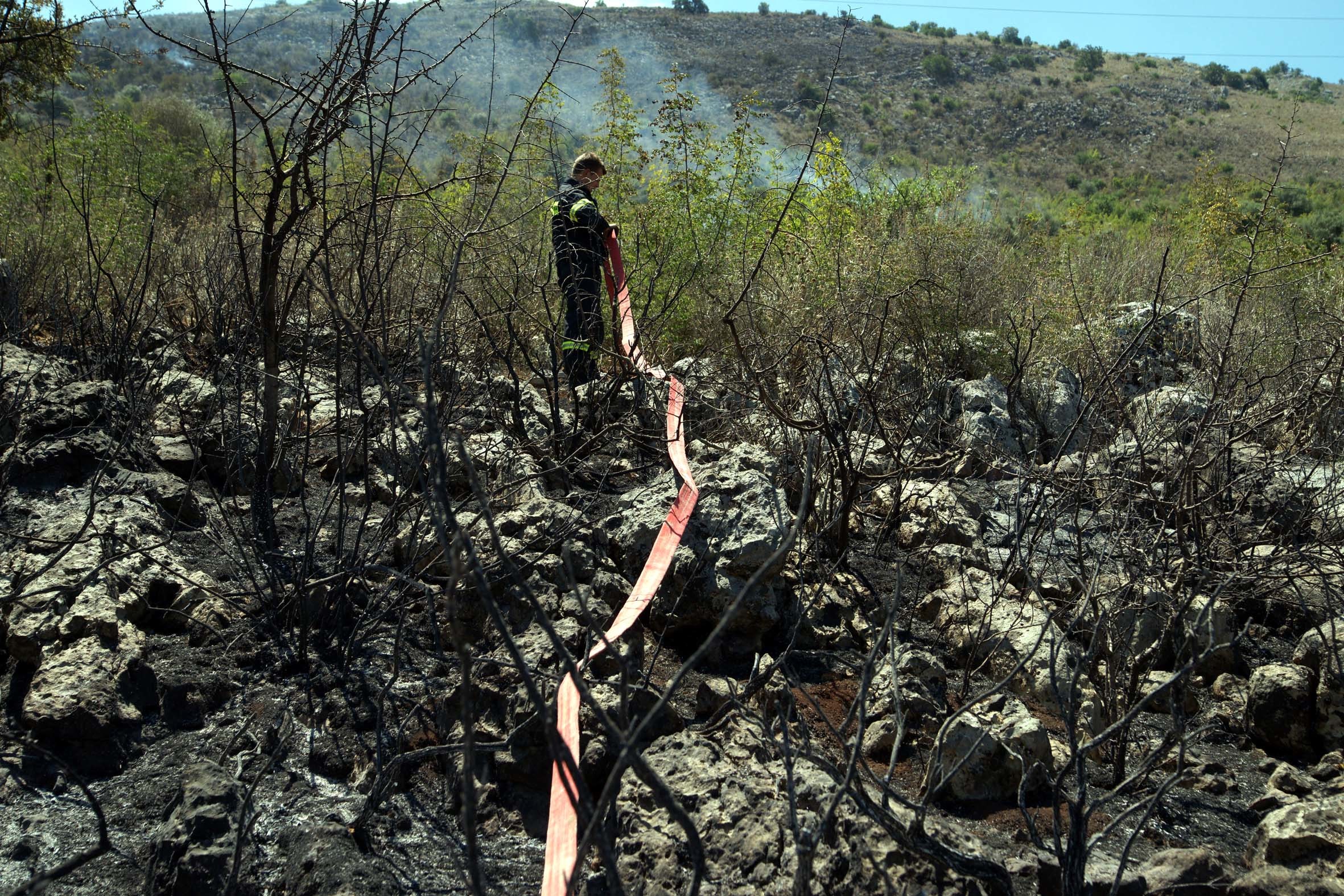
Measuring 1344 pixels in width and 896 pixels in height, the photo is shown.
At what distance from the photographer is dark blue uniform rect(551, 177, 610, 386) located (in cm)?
494

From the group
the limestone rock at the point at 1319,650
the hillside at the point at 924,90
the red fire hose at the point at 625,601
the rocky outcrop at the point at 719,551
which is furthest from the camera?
the hillside at the point at 924,90

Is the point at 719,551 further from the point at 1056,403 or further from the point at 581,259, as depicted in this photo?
the point at 1056,403

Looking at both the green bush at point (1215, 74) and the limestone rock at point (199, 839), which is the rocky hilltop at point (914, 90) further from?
the limestone rock at point (199, 839)

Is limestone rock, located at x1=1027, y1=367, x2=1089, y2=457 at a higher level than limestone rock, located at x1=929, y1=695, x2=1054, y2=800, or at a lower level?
higher

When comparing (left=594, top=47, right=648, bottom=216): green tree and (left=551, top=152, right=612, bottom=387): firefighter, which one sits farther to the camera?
(left=594, top=47, right=648, bottom=216): green tree

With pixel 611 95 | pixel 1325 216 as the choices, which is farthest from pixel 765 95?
pixel 611 95

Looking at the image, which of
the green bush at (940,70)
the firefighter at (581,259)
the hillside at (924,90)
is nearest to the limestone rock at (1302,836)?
the firefighter at (581,259)

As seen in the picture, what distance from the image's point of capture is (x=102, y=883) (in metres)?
2.11

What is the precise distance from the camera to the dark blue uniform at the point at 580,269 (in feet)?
16.2

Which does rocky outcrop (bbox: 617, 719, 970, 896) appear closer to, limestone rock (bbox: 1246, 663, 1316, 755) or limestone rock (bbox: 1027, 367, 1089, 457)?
limestone rock (bbox: 1246, 663, 1316, 755)

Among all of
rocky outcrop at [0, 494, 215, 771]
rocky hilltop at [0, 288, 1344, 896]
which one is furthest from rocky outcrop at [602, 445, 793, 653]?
rocky outcrop at [0, 494, 215, 771]

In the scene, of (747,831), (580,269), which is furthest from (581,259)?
(747,831)

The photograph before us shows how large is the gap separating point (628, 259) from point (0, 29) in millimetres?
3540

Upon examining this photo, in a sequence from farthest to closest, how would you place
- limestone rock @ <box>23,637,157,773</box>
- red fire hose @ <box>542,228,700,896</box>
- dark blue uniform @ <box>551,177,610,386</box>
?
1. dark blue uniform @ <box>551,177,610,386</box>
2. limestone rock @ <box>23,637,157,773</box>
3. red fire hose @ <box>542,228,700,896</box>
